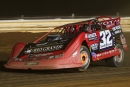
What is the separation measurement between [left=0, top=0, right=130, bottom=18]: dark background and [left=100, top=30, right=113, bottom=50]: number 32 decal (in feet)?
50.3

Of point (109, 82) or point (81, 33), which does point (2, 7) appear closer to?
point (81, 33)

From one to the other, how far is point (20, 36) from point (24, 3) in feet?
24.6

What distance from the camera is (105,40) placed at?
10570 millimetres

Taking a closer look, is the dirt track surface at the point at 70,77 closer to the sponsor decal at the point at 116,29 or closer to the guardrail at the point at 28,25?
the sponsor decal at the point at 116,29

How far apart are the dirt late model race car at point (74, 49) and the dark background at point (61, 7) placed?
1516cm

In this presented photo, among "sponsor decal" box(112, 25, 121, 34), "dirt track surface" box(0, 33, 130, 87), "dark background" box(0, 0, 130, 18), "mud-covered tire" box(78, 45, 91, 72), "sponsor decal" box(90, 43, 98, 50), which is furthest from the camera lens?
"dark background" box(0, 0, 130, 18)

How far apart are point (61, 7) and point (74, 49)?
57.5 ft

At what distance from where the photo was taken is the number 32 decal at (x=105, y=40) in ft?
34.3

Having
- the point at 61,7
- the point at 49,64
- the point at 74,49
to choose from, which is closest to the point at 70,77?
the point at 49,64

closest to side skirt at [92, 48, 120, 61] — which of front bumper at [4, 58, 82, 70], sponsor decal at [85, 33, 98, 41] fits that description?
sponsor decal at [85, 33, 98, 41]

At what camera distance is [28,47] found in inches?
399

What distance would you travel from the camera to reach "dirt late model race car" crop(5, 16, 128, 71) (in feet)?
30.7

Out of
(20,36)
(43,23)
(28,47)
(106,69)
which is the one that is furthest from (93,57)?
(43,23)

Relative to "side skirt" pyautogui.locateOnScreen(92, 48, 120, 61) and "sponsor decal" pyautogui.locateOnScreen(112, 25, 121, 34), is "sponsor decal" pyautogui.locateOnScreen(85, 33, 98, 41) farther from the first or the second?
"sponsor decal" pyautogui.locateOnScreen(112, 25, 121, 34)
